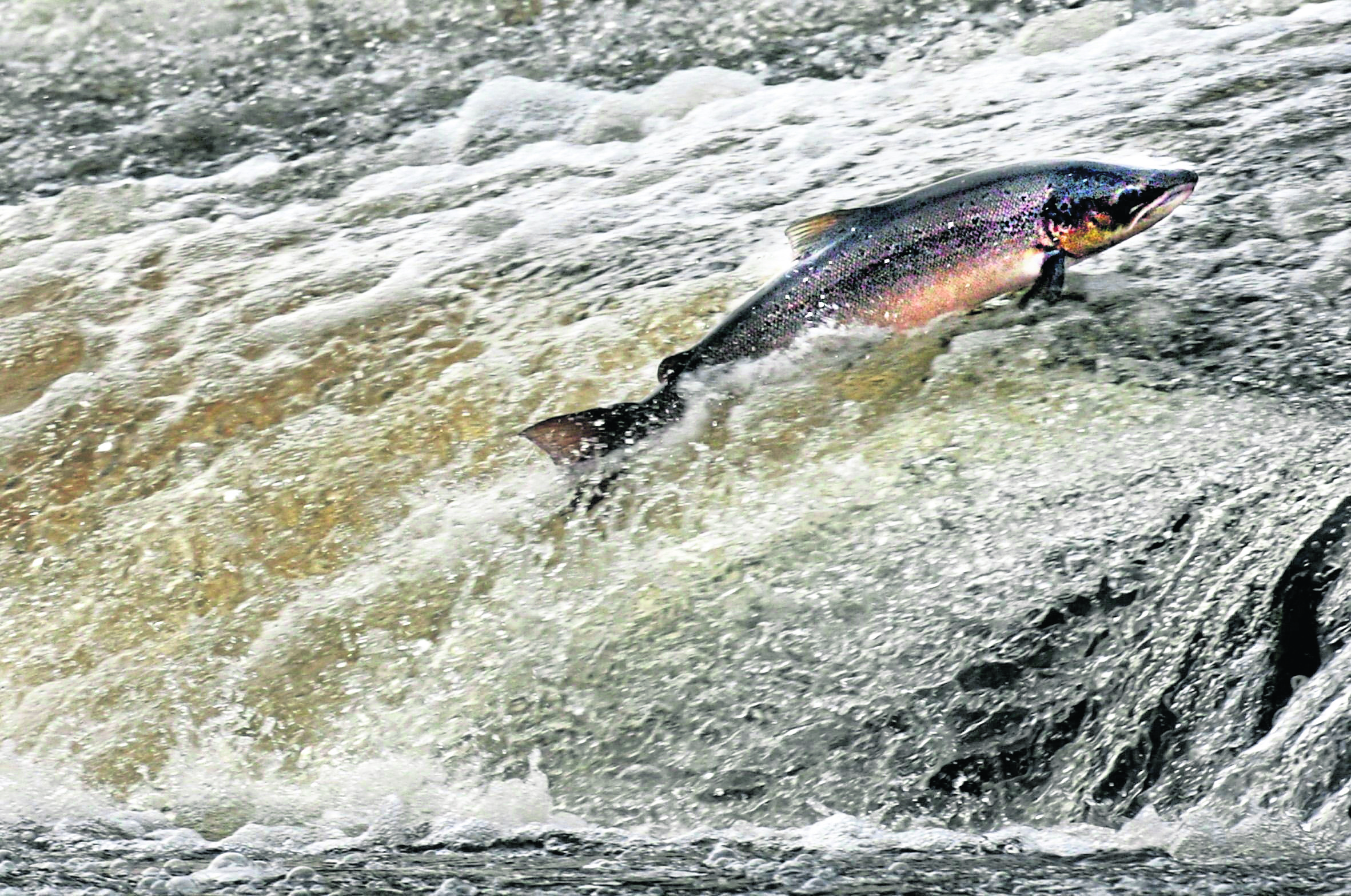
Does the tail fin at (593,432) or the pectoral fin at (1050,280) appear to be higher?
the pectoral fin at (1050,280)

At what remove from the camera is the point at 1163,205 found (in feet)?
11.0

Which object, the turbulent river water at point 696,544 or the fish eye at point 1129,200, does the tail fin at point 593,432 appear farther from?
the fish eye at point 1129,200

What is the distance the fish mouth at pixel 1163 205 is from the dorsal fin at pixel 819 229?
592 millimetres

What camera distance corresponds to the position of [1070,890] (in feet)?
7.36

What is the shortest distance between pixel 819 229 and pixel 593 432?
0.65 metres

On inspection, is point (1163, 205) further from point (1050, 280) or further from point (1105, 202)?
point (1050, 280)

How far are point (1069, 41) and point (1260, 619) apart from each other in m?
3.12

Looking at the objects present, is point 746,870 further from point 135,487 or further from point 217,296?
point 217,296

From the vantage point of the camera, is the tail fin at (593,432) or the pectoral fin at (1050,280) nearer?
the tail fin at (593,432)

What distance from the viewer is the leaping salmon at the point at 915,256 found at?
326 centimetres

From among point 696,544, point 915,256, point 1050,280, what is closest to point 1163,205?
point 1050,280

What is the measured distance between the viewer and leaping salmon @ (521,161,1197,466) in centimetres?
326

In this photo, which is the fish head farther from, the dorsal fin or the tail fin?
the tail fin

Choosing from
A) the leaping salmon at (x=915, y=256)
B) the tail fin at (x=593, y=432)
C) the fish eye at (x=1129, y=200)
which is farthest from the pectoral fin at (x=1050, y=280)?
the tail fin at (x=593, y=432)
